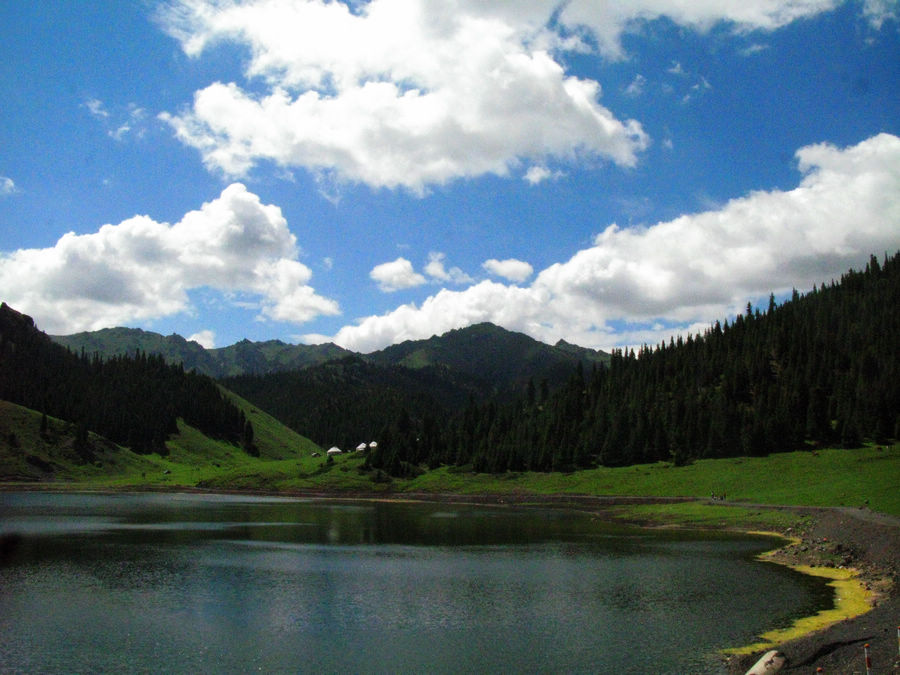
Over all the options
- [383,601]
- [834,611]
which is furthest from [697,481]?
[383,601]

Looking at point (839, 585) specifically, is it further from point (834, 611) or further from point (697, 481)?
point (697, 481)

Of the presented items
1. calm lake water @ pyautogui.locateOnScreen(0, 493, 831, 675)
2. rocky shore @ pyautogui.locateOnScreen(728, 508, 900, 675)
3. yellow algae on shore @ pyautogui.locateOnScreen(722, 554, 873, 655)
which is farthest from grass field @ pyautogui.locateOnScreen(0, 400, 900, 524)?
yellow algae on shore @ pyautogui.locateOnScreen(722, 554, 873, 655)

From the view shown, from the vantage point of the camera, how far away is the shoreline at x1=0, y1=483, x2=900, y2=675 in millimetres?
28688

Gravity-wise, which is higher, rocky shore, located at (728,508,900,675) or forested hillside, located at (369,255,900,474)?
forested hillside, located at (369,255,900,474)

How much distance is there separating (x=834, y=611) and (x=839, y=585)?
10153mm

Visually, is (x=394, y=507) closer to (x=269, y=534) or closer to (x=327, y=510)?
(x=327, y=510)

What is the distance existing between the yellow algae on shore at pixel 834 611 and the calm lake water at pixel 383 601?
3.22 feet

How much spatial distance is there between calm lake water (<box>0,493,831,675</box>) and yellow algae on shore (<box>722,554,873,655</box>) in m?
0.98

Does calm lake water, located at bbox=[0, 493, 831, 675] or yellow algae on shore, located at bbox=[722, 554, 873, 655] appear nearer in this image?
calm lake water, located at bbox=[0, 493, 831, 675]

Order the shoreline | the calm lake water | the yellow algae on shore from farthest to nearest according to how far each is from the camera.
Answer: the yellow algae on shore < the calm lake water < the shoreline

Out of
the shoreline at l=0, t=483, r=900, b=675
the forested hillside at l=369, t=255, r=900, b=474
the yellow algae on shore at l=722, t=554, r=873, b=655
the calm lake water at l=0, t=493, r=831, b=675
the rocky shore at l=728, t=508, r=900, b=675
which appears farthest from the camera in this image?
the forested hillside at l=369, t=255, r=900, b=474

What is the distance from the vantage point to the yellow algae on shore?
33919mm

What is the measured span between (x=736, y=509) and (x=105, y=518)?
94.6 m

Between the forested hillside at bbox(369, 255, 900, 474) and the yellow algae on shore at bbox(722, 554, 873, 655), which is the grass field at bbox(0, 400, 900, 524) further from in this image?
the yellow algae on shore at bbox(722, 554, 873, 655)
